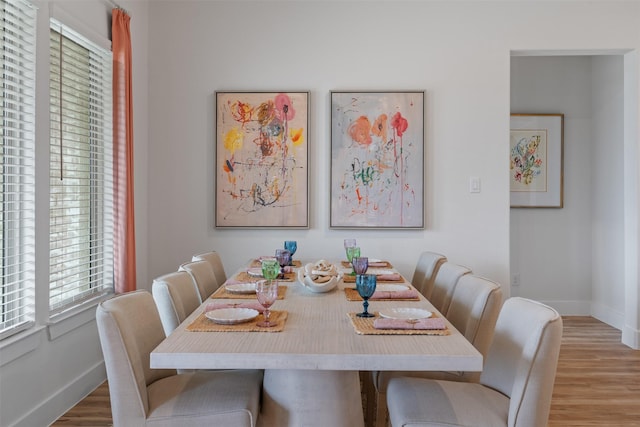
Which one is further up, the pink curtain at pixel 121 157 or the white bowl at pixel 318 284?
the pink curtain at pixel 121 157

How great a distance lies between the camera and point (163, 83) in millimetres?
3705

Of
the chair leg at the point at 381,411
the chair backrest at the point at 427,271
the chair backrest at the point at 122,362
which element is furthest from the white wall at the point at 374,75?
the chair backrest at the point at 122,362

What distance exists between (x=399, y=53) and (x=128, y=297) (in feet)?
9.15

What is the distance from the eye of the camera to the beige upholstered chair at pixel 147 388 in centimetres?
155

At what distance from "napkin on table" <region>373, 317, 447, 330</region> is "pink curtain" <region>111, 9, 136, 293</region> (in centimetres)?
207

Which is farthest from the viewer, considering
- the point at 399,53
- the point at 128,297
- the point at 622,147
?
the point at 622,147

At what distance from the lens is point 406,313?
179cm

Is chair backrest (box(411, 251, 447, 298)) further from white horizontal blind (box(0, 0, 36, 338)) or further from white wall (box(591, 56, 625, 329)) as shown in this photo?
white wall (box(591, 56, 625, 329))

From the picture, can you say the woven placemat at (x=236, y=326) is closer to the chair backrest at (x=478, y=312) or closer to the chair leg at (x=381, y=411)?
the chair leg at (x=381, y=411)

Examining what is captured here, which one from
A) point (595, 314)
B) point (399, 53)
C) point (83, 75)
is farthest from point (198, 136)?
point (595, 314)

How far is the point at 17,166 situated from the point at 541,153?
14.4 feet

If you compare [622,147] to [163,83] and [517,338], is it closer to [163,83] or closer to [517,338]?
[517,338]

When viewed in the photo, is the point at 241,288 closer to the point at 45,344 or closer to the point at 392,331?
the point at 392,331

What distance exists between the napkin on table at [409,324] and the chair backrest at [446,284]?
0.69 metres
